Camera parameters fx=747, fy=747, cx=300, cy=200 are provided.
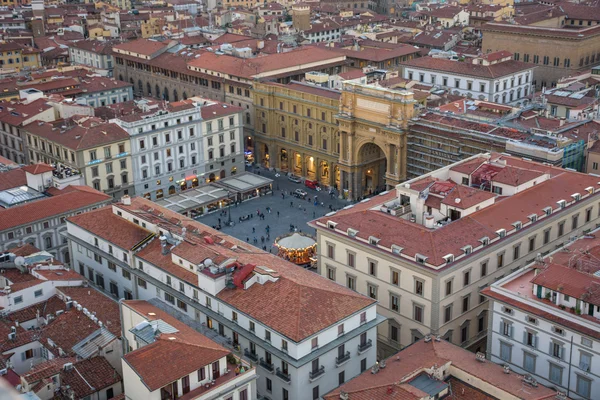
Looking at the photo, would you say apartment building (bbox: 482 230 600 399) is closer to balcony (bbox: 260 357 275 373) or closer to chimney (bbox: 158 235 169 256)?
balcony (bbox: 260 357 275 373)

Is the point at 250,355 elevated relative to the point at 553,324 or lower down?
lower down

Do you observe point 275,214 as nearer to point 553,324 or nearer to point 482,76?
point 482,76

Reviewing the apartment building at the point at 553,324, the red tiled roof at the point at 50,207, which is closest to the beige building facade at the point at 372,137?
the red tiled roof at the point at 50,207

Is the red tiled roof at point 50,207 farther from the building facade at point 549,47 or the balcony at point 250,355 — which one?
the building facade at point 549,47

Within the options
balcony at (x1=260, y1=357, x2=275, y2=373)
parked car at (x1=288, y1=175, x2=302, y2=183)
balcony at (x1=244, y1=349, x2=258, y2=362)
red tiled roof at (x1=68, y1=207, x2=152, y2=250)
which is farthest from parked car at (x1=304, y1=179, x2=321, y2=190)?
balcony at (x1=260, y1=357, x2=275, y2=373)

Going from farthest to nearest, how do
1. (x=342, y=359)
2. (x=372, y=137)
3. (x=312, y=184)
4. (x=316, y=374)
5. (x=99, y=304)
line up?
1. (x=312, y=184)
2. (x=372, y=137)
3. (x=99, y=304)
4. (x=342, y=359)
5. (x=316, y=374)

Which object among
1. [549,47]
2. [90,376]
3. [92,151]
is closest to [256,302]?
[90,376]

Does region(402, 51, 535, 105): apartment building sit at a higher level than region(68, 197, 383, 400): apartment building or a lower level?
higher
